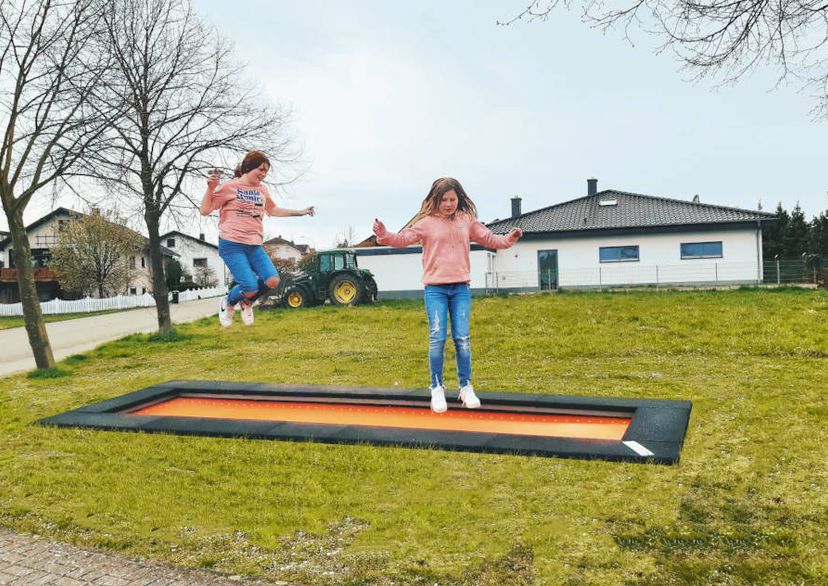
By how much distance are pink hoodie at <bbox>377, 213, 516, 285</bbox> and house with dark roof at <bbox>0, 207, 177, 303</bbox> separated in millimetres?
42200

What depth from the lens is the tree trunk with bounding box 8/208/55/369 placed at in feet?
38.6

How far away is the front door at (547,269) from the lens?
2933cm

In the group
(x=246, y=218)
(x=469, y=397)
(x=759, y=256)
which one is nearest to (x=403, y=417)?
(x=469, y=397)

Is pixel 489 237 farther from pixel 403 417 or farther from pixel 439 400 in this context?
pixel 403 417

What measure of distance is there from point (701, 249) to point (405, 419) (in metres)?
25.0

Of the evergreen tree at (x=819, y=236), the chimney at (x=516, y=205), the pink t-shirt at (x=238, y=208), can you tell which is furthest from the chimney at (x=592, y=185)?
the pink t-shirt at (x=238, y=208)

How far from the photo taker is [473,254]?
26.4 meters

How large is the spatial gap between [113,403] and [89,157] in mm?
5436

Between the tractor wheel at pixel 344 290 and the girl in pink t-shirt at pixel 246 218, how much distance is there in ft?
32.9

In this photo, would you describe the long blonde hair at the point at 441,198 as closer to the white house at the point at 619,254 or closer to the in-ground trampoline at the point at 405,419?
the in-ground trampoline at the point at 405,419

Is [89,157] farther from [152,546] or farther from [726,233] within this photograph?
[726,233]

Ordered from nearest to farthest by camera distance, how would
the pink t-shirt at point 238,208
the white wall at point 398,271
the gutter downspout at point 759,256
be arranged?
the pink t-shirt at point 238,208 → the white wall at point 398,271 → the gutter downspout at point 759,256

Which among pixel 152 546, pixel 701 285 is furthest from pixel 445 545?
pixel 701 285

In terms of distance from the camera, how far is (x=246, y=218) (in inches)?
233
